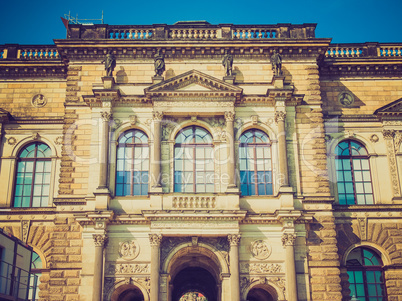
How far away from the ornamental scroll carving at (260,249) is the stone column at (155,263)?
409 cm

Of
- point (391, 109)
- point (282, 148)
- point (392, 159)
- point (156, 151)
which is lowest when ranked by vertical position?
point (156, 151)

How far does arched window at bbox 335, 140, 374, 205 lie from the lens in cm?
2548

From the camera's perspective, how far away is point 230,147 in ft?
78.1

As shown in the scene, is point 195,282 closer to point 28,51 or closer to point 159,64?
point 159,64

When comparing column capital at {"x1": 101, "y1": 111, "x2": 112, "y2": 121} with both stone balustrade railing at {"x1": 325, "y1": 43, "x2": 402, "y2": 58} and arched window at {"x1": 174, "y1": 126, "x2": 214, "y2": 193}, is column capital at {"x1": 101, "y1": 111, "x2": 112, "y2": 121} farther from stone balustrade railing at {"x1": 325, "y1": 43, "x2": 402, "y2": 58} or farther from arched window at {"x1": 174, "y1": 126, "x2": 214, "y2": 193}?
stone balustrade railing at {"x1": 325, "y1": 43, "x2": 402, "y2": 58}

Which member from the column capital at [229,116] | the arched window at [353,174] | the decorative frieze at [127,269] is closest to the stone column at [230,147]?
the column capital at [229,116]

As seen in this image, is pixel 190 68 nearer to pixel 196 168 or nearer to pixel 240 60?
pixel 240 60

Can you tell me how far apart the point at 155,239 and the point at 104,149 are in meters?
4.89

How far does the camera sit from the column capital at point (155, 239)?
72.1 ft

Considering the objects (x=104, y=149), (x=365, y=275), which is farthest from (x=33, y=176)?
(x=365, y=275)

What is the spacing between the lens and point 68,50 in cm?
2533

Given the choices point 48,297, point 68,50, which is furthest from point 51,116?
point 48,297

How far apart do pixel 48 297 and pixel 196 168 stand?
8.53m

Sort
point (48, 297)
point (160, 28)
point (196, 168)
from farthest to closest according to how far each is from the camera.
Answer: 1. point (160, 28)
2. point (196, 168)
3. point (48, 297)
